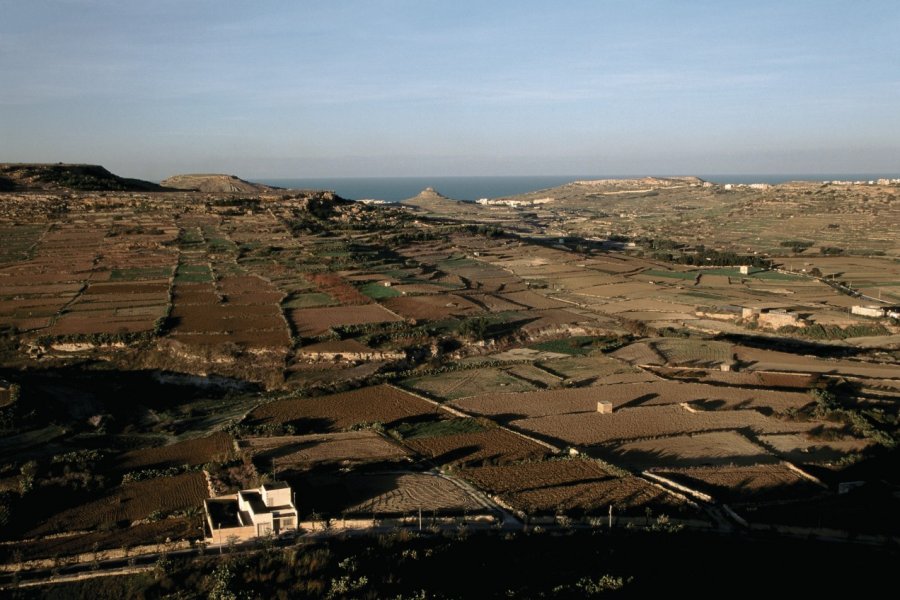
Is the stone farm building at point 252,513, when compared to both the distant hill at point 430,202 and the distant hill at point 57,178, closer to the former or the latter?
the distant hill at point 57,178

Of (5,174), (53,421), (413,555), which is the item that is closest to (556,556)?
(413,555)

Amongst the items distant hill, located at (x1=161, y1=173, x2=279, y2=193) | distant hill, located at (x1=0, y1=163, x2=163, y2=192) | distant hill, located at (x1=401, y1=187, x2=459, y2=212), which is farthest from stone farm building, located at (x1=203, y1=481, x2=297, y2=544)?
distant hill, located at (x1=401, y1=187, x2=459, y2=212)

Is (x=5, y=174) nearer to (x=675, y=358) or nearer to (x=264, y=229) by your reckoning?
(x=264, y=229)

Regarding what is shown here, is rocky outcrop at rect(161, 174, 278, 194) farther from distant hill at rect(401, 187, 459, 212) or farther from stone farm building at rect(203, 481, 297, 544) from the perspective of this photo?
stone farm building at rect(203, 481, 297, 544)

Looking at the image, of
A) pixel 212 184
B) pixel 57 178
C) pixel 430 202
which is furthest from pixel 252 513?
pixel 430 202

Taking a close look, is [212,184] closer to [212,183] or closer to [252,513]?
[212,183]
